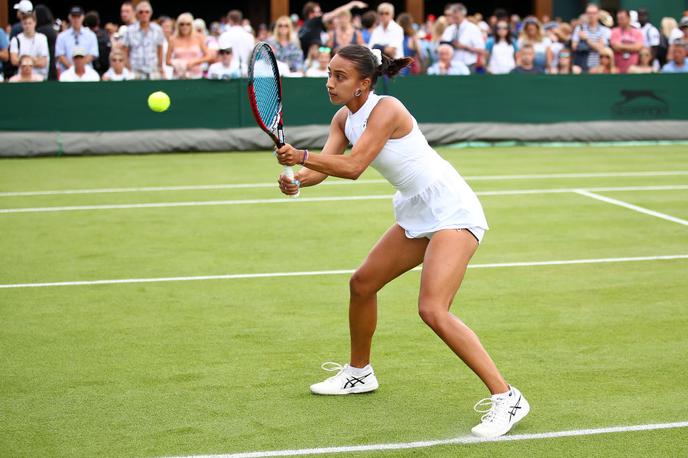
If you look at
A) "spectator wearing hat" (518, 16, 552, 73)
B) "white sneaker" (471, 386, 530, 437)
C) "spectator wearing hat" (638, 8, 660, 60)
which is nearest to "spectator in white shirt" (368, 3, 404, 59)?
"spectator wearing hat" (518, 16, 552, 73)

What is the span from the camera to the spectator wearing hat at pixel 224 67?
691 inches

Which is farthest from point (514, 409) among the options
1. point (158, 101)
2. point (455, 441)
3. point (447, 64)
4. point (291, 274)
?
point (447, 64)

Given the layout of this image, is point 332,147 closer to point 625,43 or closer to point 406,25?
point 406,25

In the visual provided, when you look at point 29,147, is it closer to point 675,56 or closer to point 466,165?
point 466,165

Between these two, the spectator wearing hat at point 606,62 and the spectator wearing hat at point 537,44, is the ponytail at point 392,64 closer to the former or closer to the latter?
the spectator wearing hat at point 537,44

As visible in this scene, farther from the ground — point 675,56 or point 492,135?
point 675,56

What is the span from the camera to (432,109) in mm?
18156

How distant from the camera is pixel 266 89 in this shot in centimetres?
525

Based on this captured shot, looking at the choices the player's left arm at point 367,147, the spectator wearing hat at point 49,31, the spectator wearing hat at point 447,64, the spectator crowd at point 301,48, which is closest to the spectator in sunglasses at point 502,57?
the spectator crowd at point 301,48

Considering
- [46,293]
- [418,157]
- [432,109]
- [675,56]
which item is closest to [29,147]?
[432,109]

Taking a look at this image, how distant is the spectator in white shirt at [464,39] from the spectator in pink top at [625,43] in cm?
275

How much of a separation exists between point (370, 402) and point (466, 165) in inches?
412

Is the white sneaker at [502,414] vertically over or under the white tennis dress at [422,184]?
under

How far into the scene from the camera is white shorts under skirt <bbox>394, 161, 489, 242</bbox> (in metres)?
5.29
